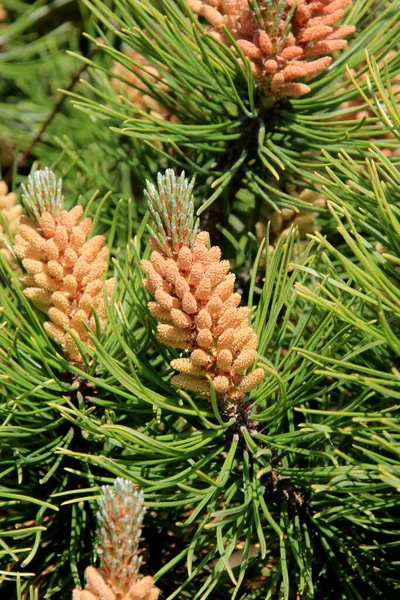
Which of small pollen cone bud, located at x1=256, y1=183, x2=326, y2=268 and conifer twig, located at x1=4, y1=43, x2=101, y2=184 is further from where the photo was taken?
conifer twig, located at x1=4, y1=43, x2=101, y2=184

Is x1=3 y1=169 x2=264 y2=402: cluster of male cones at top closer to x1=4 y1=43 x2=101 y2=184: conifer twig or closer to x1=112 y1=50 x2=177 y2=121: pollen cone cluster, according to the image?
x1=112 y1=50 x2=177 y2=121: pollen cone cluster

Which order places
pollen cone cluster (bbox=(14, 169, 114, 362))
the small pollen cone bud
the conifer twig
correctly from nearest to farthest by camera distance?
1. pollen cone cluster (bbox=(14, 169, 114, 362))
2. the small pollen cone bud
3. the conifer twig

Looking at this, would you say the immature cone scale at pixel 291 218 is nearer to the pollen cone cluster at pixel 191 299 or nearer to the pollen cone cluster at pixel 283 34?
the pollen cone cluster at pixel 283 34

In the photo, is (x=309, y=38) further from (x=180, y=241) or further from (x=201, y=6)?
(x=180, y=241)

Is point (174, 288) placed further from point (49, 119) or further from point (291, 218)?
point (49, 119)

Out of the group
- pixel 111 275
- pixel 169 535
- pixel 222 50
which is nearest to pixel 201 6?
pixel 222 50

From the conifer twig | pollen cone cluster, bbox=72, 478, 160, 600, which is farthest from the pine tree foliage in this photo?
the conifer twig
